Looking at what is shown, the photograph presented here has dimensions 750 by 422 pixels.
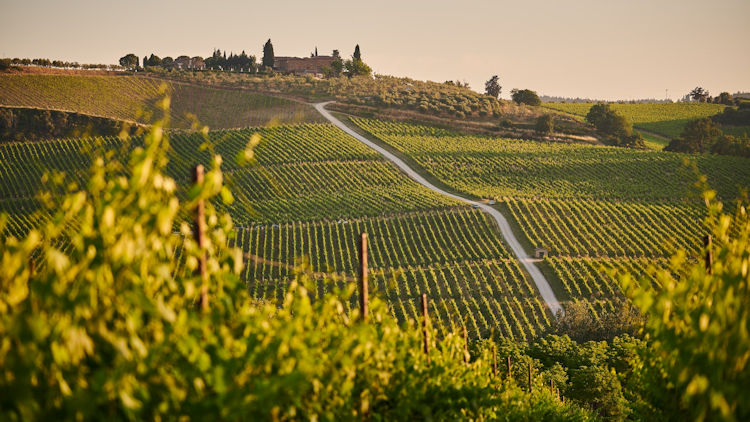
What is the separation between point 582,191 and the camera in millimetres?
61656

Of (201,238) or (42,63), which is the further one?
(42,63)

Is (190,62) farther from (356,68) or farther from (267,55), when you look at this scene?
(356,68)

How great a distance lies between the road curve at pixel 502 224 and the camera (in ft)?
132

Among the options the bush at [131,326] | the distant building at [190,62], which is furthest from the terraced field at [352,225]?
the distant building at [190,62]

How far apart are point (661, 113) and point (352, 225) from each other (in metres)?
91.4

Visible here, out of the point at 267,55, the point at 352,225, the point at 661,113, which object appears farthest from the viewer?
the point at 267,55

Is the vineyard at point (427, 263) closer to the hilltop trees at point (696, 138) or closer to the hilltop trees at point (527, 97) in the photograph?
the hilltop trees at point (696, 138)

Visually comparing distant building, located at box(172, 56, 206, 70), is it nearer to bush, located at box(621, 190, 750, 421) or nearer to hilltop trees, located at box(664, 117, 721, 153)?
hilltop trees, located at box(664, 117, 721, 153)

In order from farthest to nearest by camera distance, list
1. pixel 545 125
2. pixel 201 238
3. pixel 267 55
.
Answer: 1. pixel 267 55
2. pixel 545 125
3. pixel 201 238

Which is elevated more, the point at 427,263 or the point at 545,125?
the point at 545,125

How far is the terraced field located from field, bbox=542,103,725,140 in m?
59.4

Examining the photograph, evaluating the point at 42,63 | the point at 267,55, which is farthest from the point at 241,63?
the point at 42,63

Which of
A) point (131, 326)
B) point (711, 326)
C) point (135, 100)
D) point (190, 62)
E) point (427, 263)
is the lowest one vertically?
point (427, 263)

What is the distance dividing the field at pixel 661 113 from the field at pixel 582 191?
34401 mm
